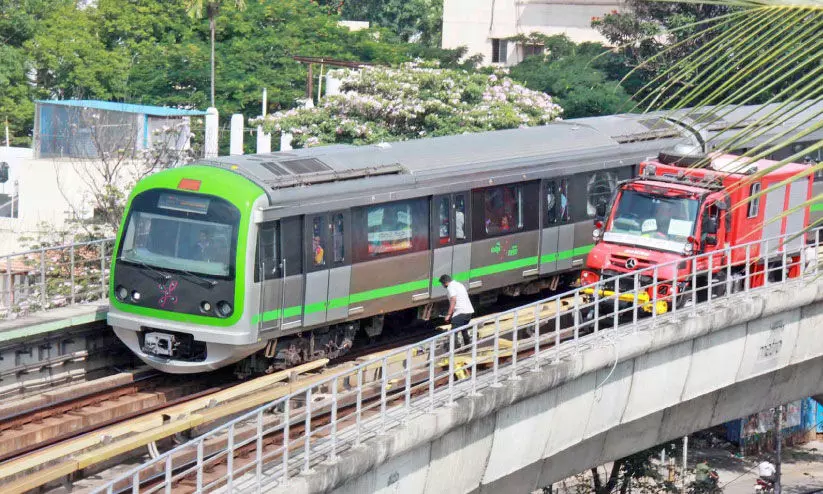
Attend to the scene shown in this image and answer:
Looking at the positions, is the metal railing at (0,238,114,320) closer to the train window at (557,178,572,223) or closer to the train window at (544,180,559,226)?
the train window at (544,180,559,226)

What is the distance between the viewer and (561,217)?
1830 cm

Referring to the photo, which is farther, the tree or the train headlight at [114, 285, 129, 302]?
the tree

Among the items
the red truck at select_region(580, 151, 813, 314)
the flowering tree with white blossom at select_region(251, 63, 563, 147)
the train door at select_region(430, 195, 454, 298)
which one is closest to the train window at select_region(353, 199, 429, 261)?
the train door at select_region(430, 195, 454, 298)

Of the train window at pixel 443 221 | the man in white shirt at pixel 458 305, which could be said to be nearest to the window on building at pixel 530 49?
the train window at pixel 443 221

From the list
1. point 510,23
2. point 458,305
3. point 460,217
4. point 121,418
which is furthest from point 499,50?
point 121,418

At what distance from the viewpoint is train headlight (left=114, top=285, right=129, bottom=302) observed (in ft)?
48.1

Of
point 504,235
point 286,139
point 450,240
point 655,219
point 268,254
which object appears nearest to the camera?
point 268,254

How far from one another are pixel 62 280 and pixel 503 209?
7088 mm

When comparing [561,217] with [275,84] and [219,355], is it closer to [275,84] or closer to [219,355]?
[219,355]

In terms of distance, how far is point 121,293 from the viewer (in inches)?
579

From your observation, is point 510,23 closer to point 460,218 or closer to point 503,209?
A: point 503,209

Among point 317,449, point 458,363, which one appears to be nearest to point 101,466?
point 317,449

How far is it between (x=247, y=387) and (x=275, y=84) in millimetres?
29992

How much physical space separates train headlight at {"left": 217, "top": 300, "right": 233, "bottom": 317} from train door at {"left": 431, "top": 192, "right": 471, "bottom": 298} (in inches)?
127
